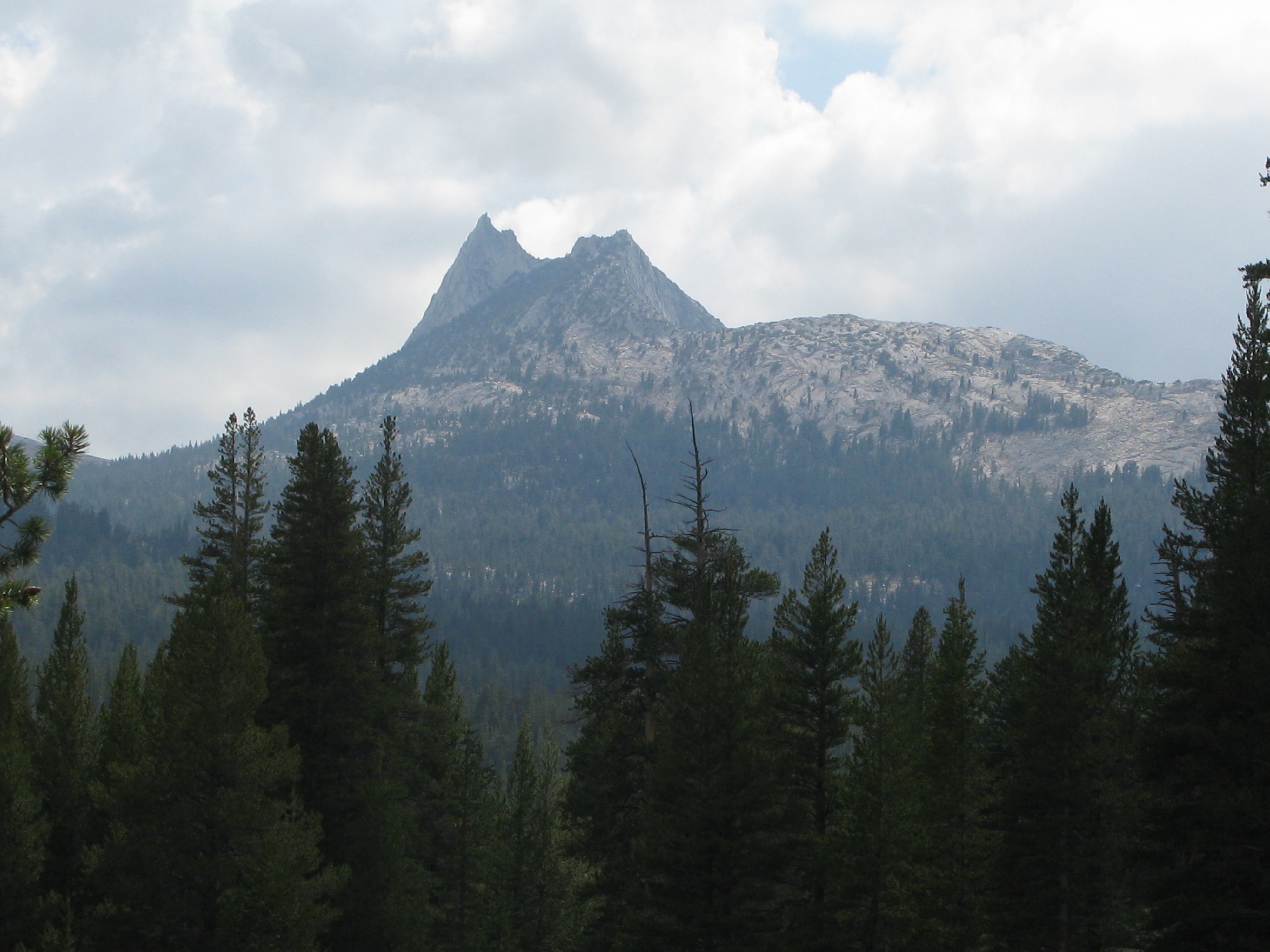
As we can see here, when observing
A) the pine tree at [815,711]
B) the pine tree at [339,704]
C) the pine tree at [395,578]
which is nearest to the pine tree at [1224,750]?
the pine tree at [815,711]

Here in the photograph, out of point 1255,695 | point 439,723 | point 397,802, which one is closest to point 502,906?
point 439,723

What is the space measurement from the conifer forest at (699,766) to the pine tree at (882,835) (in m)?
0.09

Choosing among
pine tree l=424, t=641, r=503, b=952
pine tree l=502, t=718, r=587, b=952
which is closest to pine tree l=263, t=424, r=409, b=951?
pine tree l=424, t=641, r=503, b=952

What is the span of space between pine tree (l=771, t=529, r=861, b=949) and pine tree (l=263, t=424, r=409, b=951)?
11.2 m

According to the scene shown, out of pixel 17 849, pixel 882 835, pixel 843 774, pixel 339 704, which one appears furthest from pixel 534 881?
pixel 882 835

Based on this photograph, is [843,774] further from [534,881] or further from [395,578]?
[534,881]

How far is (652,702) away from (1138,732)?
470 inches

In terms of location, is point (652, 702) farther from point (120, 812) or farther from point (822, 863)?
point (120, 812)

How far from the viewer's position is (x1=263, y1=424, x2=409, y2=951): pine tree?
29375mm

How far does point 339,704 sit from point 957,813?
57.9ft

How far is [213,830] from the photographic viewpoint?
934 inches

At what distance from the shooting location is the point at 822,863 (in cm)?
2667

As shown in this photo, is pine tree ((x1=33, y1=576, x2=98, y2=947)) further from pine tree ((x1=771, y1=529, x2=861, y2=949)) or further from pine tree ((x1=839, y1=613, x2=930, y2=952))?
pine tree ((x1=839, y1=613, x2=930, y2=952))

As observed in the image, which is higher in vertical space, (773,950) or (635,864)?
(635,864)
